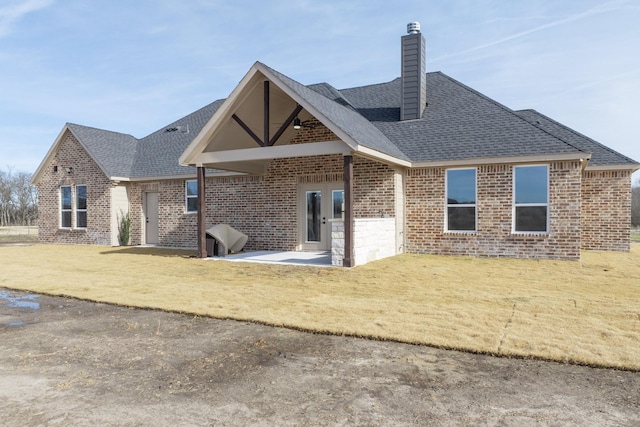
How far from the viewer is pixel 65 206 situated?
20312 mm

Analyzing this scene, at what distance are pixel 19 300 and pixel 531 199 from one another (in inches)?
502

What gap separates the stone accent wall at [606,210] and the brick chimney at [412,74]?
6.48 meters

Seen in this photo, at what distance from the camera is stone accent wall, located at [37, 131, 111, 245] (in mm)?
18891

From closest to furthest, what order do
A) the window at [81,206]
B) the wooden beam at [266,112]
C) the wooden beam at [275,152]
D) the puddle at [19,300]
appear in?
the puddle at [19,300], the wooden beam at [275,152], the wooden beam at [266,112], the window at [81,206]

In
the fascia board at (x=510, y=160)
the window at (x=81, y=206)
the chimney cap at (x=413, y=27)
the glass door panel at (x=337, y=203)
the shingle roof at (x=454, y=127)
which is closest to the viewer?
the fascia board at (x=510, y=160)

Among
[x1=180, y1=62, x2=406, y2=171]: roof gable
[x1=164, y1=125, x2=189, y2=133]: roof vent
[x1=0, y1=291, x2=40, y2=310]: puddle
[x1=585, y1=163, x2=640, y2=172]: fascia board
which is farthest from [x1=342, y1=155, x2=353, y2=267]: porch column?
[x1=164, y1=125, x2=189, y2=133]: roof vent

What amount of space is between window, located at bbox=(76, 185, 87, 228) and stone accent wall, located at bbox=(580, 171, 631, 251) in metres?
20.9

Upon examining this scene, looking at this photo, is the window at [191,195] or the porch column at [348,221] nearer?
the porch column at [348,221]

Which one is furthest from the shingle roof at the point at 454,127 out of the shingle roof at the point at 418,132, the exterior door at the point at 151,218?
the exterior door at the point at 151,218

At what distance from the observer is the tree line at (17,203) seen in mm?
51281

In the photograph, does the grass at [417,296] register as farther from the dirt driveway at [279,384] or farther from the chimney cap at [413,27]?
the chimney cap at [413,27]

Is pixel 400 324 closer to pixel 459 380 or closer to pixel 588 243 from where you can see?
pixel 459 380

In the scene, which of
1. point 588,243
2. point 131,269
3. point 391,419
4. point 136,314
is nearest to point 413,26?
point 588,243

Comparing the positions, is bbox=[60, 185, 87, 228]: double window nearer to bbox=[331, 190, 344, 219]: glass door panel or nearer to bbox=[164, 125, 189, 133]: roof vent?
bbox=[164, 125, 189, 133]: roof vent
